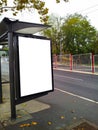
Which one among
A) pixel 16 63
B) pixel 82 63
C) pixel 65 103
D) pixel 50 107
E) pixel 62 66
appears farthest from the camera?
pixel 62 66

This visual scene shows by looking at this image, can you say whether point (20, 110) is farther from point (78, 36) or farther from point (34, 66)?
point (78, 36)

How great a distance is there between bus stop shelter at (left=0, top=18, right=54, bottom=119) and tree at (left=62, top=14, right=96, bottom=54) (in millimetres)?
36236

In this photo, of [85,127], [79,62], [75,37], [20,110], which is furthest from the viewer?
[75,37]

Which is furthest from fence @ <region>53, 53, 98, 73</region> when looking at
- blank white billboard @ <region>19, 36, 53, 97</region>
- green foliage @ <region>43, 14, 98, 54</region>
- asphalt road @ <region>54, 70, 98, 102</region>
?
green foliage @ <region>43, 14, 98, 54</region>

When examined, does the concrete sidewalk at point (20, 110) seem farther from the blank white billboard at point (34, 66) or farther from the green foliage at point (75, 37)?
the green foliage at point (75, 37)

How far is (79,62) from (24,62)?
17711 millimetres

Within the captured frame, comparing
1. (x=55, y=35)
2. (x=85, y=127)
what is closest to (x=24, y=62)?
(x=85, y=127)

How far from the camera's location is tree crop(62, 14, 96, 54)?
41.6 m

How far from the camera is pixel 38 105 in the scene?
6.79 metres

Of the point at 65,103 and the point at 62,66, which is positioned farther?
the point at 62,66

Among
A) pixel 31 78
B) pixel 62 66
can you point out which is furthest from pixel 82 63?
pixel 31 78

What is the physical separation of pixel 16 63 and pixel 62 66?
21575 millimetres

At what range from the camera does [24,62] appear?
5426mm

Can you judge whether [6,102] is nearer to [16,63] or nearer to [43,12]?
[16,63]
